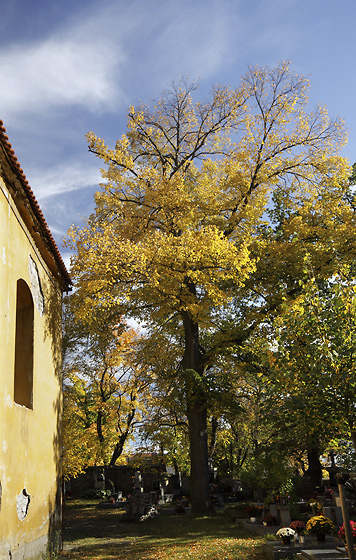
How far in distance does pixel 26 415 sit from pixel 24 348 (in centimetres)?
180

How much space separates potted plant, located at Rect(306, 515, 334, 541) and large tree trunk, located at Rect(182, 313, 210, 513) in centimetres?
756

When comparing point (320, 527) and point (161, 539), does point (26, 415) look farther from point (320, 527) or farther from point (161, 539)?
point (161, 539)

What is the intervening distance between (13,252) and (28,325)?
246cm

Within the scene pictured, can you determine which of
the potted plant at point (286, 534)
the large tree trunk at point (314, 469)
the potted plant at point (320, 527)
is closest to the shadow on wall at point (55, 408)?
the potted plant at point (286, 534)

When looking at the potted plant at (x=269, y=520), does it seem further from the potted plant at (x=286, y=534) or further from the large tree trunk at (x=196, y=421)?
the large tree trunk at (x=196, y=421)

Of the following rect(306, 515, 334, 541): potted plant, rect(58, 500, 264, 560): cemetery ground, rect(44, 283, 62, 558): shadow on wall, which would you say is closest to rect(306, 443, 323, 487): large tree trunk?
rect(58, 500, 264, 560): cemetery ground

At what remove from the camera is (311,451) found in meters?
22.5

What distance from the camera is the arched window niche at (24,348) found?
10.3 metres

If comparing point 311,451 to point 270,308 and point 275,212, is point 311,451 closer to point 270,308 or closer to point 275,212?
point 270,308

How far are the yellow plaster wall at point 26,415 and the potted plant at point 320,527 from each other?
6.26 meters

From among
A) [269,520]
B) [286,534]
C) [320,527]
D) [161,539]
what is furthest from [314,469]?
[286,534]

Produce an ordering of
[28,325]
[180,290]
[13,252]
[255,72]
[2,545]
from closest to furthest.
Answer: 1. [2,545]
2. [13,252]
3. [28,325]
4. [180,290]
5. [255,72]

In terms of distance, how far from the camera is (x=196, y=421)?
66.3ft

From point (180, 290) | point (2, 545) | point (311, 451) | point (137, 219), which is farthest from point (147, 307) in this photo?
point (2, 545)
